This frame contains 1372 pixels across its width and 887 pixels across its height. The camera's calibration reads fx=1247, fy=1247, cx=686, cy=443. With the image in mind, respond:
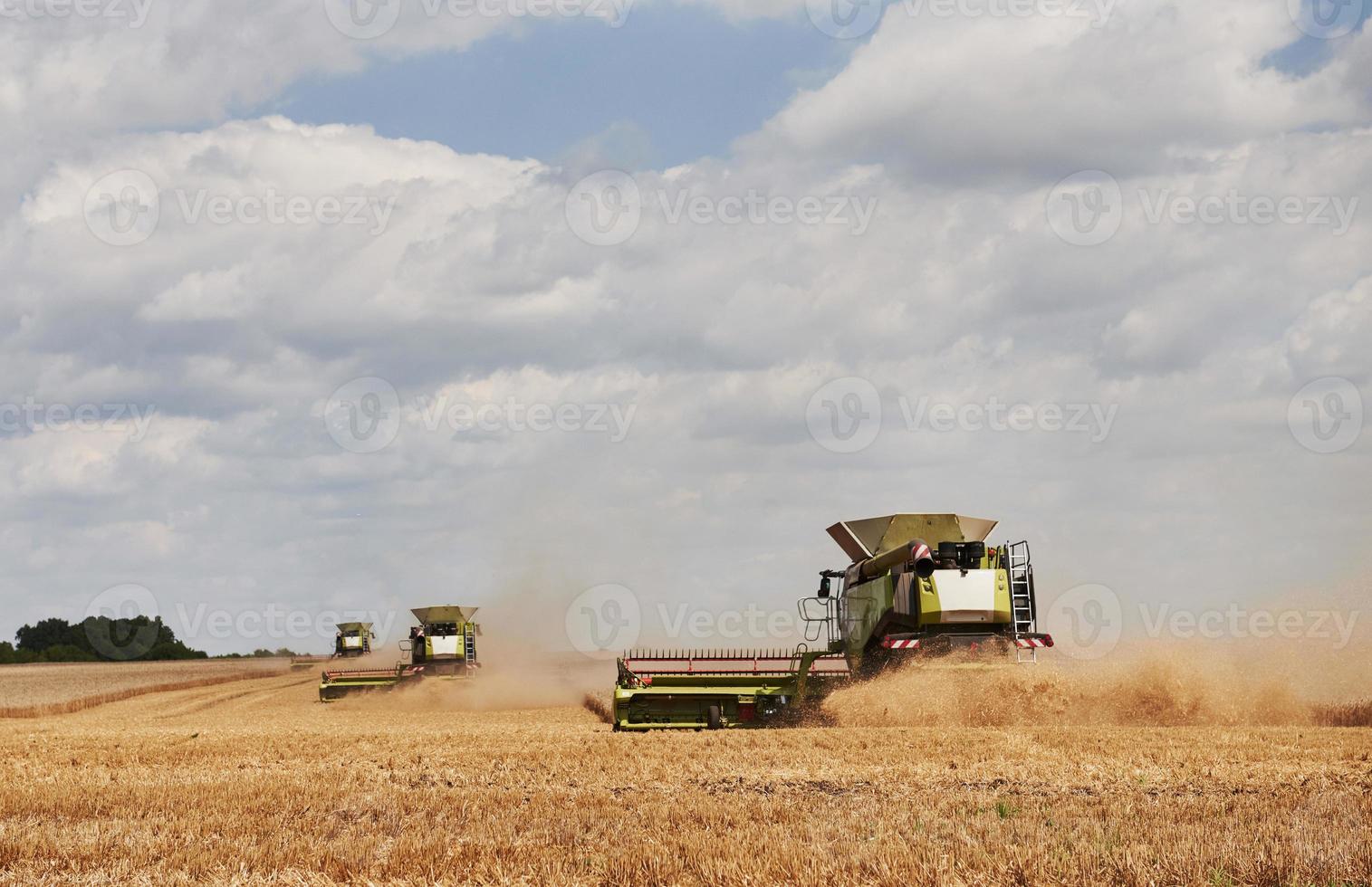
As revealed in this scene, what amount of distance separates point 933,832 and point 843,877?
174 cm

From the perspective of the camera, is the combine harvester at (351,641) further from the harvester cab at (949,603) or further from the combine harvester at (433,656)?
the harvester cab at (949,603)

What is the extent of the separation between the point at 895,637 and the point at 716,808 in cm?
1142

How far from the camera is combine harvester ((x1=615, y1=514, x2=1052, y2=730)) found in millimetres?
20641

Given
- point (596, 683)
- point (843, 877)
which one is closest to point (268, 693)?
point (596, 683)

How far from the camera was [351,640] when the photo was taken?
66.8 metres

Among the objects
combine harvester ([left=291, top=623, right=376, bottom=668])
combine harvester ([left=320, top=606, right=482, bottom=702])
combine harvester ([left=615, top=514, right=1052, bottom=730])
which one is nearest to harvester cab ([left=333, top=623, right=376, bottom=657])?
combine harvester ([left=291, top=623, right=376, bottom=668])

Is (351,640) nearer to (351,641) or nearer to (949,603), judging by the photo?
(351,641)

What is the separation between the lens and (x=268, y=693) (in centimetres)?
5216

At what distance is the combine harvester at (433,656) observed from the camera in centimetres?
4256

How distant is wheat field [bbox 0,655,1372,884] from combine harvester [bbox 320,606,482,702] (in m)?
23.6

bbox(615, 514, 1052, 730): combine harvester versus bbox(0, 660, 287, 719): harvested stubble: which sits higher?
bbox(615, 514, 1052, 730): combine harvester

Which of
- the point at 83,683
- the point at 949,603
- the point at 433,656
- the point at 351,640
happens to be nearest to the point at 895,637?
the point at 949,603

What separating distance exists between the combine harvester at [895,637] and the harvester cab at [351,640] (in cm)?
4728

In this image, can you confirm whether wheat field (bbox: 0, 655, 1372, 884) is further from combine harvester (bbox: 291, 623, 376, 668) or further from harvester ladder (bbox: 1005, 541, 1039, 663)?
combine harvester (bbox: 291, 623, 376, 668)
